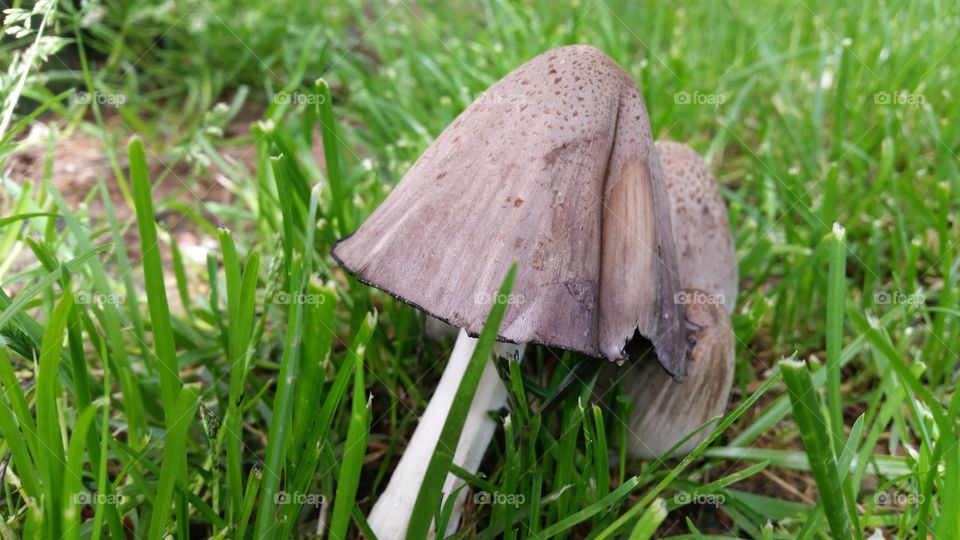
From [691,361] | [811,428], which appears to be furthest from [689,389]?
[811,428]

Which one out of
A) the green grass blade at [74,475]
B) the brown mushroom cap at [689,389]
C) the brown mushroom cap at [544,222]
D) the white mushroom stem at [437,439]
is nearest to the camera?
the green grass blade at [74,475]

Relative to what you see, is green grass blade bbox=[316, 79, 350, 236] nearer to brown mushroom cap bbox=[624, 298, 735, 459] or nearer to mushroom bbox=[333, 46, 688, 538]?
mushroom bbox=[333, 46, 688, 538]

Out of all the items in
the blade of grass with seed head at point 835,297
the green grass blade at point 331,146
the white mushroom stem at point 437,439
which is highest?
the green grass blade at point 331,146

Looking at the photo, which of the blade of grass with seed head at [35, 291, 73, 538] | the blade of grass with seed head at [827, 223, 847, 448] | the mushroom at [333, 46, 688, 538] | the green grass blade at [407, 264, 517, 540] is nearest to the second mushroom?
the mushroom at [333, 46, 688, 538]

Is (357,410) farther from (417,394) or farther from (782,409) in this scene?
(782,409)

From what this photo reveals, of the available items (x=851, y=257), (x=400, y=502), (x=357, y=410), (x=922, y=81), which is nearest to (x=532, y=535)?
(x=400, y=502)

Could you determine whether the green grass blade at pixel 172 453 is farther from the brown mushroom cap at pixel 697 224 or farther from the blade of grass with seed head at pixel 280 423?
the brown mushroom cap at pixel 697 224

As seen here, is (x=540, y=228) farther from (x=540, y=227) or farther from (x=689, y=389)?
(x=689, y=389)

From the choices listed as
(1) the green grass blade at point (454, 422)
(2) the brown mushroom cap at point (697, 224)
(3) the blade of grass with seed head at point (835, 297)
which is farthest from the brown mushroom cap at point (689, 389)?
(1) the green grass blade at point (454, 422)
